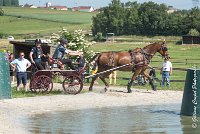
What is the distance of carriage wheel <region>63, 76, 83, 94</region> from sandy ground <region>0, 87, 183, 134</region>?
0.38m

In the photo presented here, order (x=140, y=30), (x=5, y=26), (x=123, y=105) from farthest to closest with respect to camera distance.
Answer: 1. (x=5, y=26)
2. (x=140, y=30)
3. (x=123, y=105)

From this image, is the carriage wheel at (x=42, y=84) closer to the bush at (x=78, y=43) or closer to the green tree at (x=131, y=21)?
the bush at (x=78, y=43)

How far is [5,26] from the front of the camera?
139m

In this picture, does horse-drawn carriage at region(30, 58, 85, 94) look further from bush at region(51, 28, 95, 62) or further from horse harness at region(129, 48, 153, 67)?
bush at region(51, 28, 95, 62)

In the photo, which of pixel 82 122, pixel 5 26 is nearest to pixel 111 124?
pixel 82 122

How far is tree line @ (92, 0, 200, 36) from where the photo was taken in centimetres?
11562

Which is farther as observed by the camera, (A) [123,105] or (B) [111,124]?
(A) [123,105]

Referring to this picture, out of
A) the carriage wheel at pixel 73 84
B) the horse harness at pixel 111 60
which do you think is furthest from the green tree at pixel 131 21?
Result: the carriage wheel at pixel 73 84

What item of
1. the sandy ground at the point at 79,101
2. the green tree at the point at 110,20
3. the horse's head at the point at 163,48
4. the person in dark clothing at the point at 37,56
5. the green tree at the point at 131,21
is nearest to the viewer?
the sandy ground at the point at 79,101

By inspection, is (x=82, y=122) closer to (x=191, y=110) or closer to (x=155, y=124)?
(x=155, y=124)

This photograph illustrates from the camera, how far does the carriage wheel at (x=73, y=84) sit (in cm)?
2025

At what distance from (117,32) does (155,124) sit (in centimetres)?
11882

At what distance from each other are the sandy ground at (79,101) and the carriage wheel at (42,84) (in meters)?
0.84

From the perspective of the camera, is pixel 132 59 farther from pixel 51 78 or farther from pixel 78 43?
pixel 78 43
